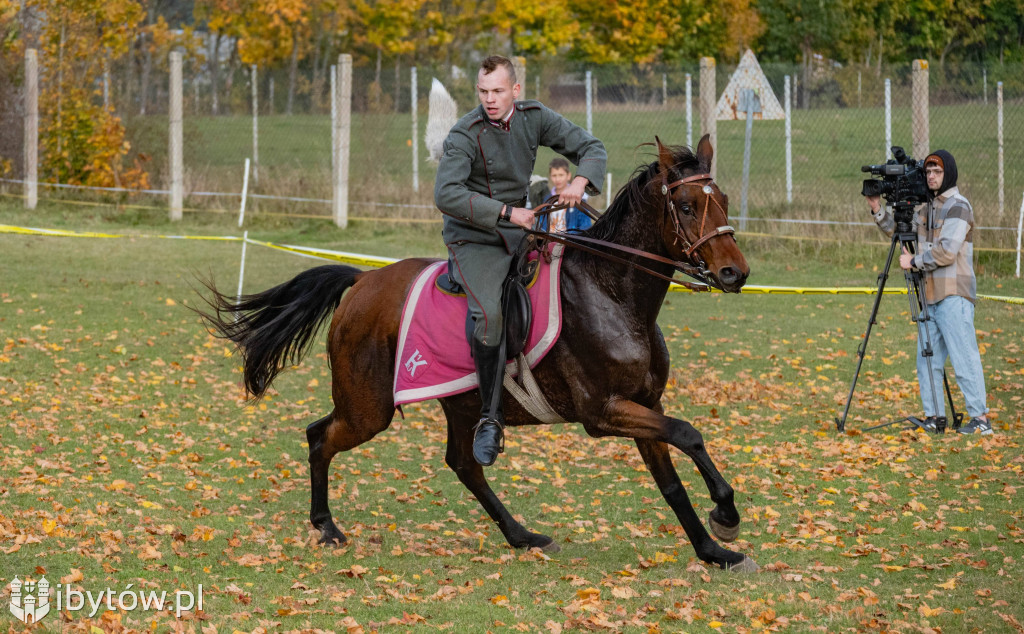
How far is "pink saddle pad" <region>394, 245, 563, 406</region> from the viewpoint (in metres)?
6.22

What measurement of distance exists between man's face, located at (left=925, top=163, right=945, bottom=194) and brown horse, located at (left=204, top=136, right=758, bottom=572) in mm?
4303

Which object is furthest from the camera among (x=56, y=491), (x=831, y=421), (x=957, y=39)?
(x=957, y=39)

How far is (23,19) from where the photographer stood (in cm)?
2558

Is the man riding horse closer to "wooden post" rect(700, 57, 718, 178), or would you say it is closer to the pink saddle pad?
the pink saddle pad

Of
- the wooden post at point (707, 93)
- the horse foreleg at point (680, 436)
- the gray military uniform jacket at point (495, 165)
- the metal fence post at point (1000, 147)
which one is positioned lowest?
the horse foreleg at point (680, 436)

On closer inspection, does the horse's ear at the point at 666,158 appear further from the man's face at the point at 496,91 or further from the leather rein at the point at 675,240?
the man's face at the point at 496,91

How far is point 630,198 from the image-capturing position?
20.2ft

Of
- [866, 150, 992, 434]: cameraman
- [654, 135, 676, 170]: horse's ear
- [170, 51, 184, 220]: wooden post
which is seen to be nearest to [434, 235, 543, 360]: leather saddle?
[654, 135, 676, 170]: horse's ear

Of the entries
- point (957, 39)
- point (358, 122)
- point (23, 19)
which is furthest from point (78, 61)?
point (957, 39)

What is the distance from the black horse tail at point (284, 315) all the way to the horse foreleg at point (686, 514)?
7.79 ft

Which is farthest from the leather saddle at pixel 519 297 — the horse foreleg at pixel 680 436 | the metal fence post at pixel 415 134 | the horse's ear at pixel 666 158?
the metal fence post at pixel 415 134

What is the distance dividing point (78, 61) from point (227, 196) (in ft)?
16.5

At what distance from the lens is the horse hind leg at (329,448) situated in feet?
22.7

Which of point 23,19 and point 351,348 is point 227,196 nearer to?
point 23,19
